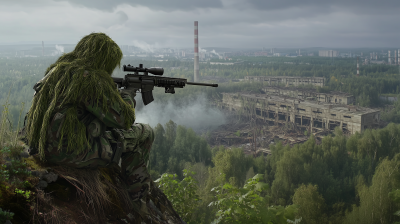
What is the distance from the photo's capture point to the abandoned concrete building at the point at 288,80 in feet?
155

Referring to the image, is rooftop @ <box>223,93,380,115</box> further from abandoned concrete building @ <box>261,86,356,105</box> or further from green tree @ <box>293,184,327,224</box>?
green tree @ <box>293,184,327,224</box>

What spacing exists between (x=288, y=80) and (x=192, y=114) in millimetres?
17425

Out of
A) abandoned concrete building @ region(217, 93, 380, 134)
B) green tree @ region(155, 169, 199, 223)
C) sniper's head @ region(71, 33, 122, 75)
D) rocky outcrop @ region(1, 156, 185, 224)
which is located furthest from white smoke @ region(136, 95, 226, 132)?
sniper's head @ region(71, 33, 122, 75)

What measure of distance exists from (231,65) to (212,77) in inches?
259

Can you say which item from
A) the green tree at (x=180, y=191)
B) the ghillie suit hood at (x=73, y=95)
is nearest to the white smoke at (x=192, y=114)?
the green tree at (x=180, y=191)

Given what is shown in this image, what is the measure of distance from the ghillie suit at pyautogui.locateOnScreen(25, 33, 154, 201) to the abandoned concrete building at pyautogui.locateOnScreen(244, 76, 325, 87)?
47402 mm

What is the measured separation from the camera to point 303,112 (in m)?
37.8

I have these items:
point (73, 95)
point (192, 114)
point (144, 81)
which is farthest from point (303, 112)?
point (73, 95)

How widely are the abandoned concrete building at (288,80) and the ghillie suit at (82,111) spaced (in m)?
47.4

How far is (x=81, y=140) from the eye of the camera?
2564 mm

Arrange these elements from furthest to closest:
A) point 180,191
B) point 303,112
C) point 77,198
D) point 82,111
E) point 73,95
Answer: point 303,112
point 180,191
point 77,198
point 82,111
point 73,95

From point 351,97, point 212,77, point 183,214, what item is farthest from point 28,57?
point 351,97

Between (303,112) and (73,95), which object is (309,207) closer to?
(73,95)

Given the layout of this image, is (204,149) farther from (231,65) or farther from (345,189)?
(231,65)
